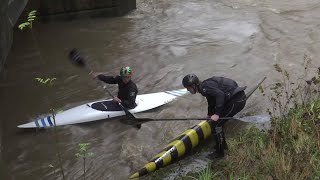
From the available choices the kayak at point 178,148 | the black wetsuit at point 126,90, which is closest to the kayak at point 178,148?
the kayak at point 178,148

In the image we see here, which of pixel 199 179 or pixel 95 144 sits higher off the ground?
pixel 199 179

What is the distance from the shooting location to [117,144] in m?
8.06

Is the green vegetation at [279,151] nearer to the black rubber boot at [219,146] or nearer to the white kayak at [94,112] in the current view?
the black rubber boot at [219,146]

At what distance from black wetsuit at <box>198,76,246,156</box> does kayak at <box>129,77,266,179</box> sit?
194mm

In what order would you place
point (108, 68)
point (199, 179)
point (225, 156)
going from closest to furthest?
1. point (199, 179)
2. point (225, 156)
3. point (108, 68)

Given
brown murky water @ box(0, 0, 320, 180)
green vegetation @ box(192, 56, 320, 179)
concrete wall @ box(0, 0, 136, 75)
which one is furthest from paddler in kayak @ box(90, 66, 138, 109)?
concrete wall @ box(0, 0, 136, 75)

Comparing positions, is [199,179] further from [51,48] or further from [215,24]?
[215,24]

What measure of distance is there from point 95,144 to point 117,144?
42 cm

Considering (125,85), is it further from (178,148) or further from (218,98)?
(218,98)

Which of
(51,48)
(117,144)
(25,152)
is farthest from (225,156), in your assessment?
(51,48)

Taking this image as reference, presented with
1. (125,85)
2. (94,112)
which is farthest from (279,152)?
(94,112)

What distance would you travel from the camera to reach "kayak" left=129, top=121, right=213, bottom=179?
255 inches

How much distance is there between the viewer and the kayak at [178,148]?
6.48m

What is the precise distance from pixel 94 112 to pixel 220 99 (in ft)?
9.96
